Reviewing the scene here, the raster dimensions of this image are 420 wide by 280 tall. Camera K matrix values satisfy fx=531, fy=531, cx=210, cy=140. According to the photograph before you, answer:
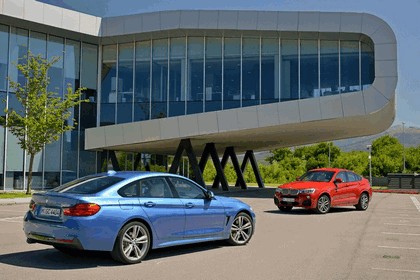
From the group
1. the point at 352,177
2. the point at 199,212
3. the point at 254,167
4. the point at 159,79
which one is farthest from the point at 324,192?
the point at 254,167

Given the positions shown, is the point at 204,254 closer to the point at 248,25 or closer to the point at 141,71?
the point at 248,25

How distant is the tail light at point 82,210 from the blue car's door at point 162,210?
0.89m

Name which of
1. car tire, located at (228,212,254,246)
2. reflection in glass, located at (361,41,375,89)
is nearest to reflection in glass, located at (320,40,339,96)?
reflection in glass, located at (361,41,375,89)

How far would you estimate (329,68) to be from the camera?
31.1 meters

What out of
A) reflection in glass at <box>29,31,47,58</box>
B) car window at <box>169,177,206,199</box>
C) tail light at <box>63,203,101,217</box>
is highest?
reflection in glass at <box>29,31,47,58</box>

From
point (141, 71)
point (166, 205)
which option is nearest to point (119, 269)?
point (166, 205)

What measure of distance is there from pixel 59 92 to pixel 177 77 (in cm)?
729

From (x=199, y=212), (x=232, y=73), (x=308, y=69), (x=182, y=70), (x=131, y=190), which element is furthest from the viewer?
(x=182, y=70)

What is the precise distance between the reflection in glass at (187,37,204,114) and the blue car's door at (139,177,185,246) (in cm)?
2356

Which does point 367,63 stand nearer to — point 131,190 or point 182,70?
point 182,70

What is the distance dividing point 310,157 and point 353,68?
61.1 m

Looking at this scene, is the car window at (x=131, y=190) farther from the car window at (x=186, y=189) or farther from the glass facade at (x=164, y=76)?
the glass facade at (x=164, y=76)

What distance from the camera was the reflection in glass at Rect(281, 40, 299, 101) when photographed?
1234 inches

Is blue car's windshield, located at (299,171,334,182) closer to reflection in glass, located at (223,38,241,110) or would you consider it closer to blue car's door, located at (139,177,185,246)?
blue car's door, located at (139,177,185,246)
